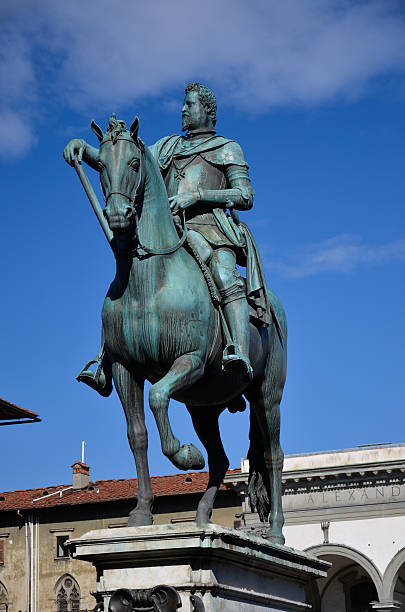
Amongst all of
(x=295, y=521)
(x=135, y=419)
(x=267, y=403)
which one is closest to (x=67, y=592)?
(x=295, y=521)

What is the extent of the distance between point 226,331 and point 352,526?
3361 cm

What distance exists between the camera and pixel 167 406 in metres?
7.31

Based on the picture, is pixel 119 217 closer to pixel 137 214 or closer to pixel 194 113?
pixel 137 214

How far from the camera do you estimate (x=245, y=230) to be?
340 inches

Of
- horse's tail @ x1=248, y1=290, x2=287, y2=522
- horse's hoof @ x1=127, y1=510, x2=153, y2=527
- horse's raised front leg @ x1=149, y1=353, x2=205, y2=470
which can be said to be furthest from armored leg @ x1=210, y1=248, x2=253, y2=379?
horse's hoof @ x1=127, y1=510, x2=153, y2=527

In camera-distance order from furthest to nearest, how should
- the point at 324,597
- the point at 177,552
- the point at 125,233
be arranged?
the point at 324,597
the point at 125,233
the point at 177,552

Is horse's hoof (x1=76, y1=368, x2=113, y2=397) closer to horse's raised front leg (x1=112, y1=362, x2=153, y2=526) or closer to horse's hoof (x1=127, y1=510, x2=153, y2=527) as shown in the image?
horse's raised front leg (x1=112, y1=362, x2=153, y2=526)

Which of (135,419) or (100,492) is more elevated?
(100,492)

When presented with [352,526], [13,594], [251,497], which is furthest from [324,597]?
[251,497]

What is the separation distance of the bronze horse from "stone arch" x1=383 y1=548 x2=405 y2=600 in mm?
32974

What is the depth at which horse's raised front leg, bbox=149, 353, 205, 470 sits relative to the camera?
729 centimetres

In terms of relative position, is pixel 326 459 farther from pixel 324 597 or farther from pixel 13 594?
pixel 13 594

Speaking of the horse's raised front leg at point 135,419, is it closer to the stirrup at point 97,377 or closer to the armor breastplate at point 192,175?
the stirrup at point 97,377

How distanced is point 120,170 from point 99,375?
1547mm
